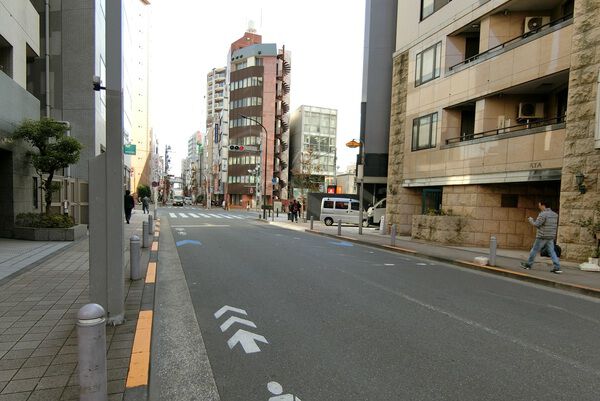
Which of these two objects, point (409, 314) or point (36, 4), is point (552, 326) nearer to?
point (409, 314)

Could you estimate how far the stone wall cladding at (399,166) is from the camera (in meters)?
20.8

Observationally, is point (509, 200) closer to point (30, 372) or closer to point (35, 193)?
point (30, 372)

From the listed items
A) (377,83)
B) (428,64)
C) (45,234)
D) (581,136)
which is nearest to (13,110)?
(45,234)

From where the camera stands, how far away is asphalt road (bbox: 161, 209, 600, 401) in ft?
12.2

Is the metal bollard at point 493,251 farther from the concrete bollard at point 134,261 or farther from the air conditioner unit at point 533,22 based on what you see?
the air conditioner unit at point 533,22

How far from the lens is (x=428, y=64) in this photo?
62.9 feet

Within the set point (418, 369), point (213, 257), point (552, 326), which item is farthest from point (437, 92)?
point (418, 369)

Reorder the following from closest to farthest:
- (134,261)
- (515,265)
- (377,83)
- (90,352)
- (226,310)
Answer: (90,352) < (226,310) < (134,261) < (515,265) < (377,83)

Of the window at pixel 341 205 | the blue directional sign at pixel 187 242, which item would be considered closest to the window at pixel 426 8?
the window at pixel 341 205

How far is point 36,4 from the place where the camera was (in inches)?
778

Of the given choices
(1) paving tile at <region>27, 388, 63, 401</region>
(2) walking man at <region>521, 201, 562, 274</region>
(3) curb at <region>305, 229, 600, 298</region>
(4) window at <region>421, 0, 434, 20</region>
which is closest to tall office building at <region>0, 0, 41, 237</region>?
(1) paving tile at <region>27, 388, 63, 401</region>

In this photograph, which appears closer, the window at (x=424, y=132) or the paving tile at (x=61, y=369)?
the paving tile at (x=61, y=369)

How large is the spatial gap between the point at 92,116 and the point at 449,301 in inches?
813

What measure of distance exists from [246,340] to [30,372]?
2206 millimetres
